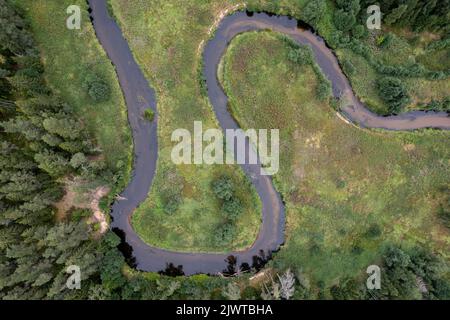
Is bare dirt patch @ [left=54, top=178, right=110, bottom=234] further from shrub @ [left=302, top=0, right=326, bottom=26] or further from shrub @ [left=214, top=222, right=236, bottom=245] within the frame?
shrub @ [left=302, top=0, right=326, bottom=26]

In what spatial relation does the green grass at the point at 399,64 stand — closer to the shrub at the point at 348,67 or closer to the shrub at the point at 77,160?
the shrub at the point at 348,67

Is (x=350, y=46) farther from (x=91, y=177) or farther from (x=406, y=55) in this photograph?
(x=91, y=177)

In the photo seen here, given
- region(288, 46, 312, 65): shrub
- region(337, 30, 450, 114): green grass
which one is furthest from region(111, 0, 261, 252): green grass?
region(337, 30, 450, 114): green grass

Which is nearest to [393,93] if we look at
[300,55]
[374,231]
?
[300,55]

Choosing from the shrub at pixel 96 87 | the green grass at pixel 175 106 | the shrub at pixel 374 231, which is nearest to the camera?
the shrub at pixel 96 87

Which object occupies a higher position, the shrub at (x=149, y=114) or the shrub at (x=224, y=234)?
the shrub at (x=149, y=114)

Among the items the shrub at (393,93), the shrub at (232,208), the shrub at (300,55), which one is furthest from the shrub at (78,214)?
the shrub at (393,93)

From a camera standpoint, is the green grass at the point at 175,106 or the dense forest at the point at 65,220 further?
the green grass at the point at 175,106
